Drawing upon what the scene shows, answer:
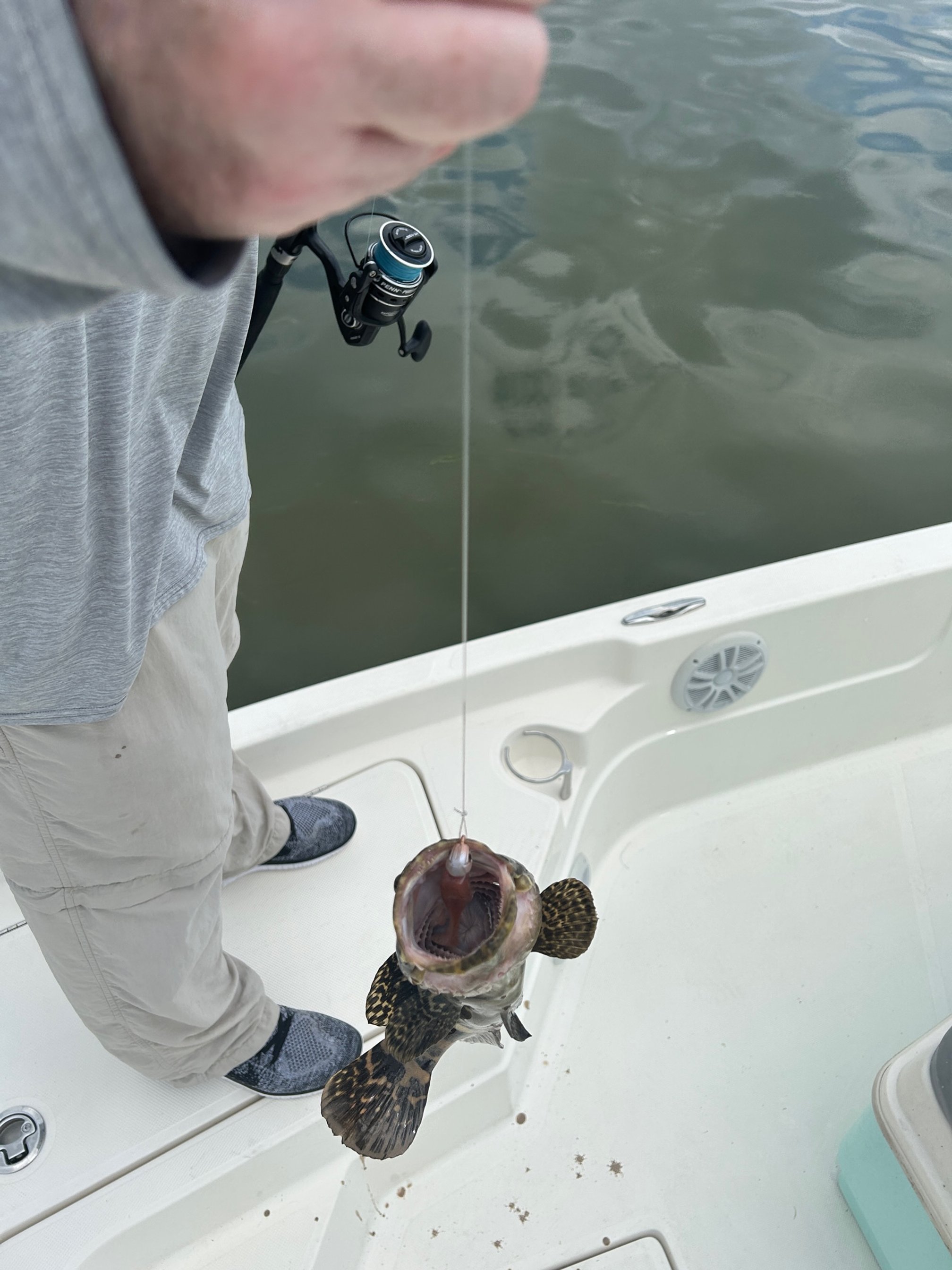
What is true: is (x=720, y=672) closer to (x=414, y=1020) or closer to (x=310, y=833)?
(x=310, y=833)

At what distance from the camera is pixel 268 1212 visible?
162 centimetres

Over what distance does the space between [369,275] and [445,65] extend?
1.37m

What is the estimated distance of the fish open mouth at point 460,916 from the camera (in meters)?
1.07

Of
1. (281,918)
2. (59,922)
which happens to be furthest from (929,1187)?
(59,922)

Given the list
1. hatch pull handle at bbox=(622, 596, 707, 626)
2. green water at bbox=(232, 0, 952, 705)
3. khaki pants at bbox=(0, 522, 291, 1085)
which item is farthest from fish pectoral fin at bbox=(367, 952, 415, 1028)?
green water at bbox=(232, 0, 952, 705)

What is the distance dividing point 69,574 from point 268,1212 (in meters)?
1.34

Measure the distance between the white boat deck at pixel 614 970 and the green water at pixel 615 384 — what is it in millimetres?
1312

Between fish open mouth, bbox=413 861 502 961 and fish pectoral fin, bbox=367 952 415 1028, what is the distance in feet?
0.46

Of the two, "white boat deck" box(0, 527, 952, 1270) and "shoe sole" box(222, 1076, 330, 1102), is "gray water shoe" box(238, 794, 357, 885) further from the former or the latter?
"shoe sole" box(222, 1076, 330, 1102)

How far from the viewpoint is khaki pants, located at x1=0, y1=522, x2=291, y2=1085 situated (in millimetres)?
1128

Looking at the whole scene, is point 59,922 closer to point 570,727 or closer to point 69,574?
point 69,574

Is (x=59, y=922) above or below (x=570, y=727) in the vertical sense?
above

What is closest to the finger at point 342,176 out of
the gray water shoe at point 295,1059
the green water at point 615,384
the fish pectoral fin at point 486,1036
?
the fish pectoral fin at point 486,1036

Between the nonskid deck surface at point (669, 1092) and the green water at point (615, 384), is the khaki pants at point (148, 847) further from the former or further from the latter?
the green water at point (615, 384)
